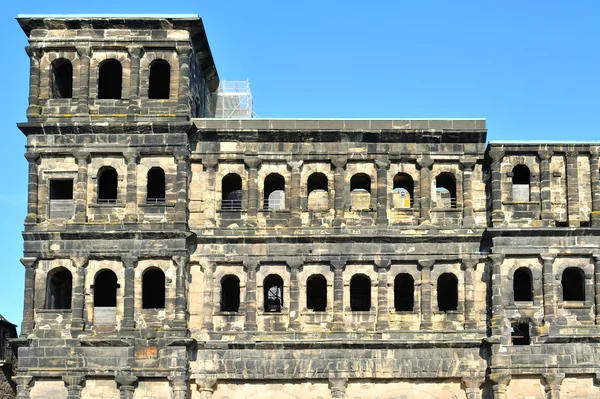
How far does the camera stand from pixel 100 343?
162ft

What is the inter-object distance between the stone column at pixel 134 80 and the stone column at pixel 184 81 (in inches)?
68.9

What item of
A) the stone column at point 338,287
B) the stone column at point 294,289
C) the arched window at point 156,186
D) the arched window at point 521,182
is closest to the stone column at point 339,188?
the stone column at point 338,287

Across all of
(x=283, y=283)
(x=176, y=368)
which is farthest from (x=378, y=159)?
(x=176, y=368)

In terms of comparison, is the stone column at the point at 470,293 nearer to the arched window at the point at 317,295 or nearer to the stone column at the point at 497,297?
the stone column at the point at 497,297

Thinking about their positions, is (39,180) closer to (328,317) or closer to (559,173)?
(328,317)

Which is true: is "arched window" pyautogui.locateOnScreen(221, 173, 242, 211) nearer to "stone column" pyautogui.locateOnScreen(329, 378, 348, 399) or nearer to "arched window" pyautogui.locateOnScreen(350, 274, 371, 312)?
"arched window" pyautogui.locateOnScreen(350, 274, 371, 312)

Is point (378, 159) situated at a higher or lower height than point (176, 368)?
higher

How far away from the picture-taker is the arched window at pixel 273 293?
171 ft

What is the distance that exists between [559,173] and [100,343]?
2106 cm

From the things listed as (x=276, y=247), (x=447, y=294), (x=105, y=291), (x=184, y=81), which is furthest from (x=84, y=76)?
(x=447, y=294)

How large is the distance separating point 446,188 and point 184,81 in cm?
1292

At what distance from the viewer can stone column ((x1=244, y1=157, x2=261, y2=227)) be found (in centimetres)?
5169

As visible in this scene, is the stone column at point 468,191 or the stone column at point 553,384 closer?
the stone column at point 553,384

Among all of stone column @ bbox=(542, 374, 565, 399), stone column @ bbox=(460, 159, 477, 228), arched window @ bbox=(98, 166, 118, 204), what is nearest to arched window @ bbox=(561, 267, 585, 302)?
stone column @ bbox=(542, 374, 565, 399)
